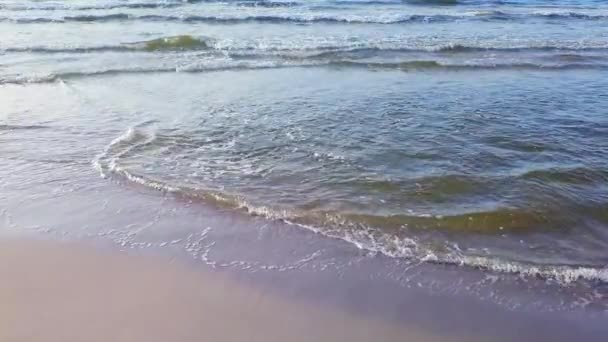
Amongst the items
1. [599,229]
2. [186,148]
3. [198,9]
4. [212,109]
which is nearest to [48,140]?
[186,148]

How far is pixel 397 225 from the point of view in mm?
5598

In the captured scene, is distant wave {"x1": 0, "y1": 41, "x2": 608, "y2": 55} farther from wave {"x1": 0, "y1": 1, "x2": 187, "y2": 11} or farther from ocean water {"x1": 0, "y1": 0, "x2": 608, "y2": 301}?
wave {"x1": 0, "y1": 1, "x2": 187, "y2": 11}

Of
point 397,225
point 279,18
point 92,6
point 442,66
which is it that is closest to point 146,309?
point 397,225

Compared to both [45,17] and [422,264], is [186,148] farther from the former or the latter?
[45,17]

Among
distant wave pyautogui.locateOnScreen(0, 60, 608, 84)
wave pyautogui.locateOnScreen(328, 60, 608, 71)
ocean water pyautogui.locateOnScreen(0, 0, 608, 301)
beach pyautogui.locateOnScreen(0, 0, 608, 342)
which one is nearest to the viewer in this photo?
beach pyautogui.locateOnScreen(0, 0, 608, 342)

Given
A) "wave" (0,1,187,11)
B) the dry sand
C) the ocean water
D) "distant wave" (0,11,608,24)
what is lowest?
the dry sand

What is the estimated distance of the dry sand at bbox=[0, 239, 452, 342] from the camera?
3984mm

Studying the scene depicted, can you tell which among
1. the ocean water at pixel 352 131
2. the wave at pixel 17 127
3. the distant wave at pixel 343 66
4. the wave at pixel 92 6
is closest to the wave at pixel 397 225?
the ocean water at pixel 352 131

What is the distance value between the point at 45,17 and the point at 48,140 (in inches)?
560

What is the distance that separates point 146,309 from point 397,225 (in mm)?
2409

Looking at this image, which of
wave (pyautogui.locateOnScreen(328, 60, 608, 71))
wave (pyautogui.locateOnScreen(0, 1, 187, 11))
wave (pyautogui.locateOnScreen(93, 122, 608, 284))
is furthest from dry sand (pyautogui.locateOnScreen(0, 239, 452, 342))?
wave (pyautogui.locateOnScreen(0, 1, 187, 11))

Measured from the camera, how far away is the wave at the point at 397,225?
16.1 feet

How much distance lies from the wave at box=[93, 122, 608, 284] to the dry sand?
1.12 meters

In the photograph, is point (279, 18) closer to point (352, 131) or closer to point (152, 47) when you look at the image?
point (152, 47)
